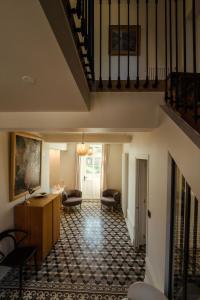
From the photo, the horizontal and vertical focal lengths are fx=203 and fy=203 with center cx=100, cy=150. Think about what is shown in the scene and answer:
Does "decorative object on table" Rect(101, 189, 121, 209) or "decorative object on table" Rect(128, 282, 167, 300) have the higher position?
"decorative object on table" Rect(128, 282, 167, 300)

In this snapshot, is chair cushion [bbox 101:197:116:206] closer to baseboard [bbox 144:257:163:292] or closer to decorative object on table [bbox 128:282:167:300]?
baseboard [bbox 144:257:163:292]

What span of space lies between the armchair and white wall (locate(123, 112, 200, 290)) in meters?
1.91

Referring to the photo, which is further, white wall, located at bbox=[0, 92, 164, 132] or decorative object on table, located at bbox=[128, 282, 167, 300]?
white wall, located at bbox=[0, 92, 164, 132]

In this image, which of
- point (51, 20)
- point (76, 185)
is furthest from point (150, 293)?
point (76, 185)

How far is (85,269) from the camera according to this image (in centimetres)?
368

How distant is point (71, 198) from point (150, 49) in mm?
5521

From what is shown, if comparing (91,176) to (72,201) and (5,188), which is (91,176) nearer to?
(72,201)

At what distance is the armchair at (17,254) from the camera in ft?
9.99

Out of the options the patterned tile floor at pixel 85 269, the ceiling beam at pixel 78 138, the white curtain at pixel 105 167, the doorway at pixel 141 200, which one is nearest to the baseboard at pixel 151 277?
the patterned tile floor at pixel 85 269

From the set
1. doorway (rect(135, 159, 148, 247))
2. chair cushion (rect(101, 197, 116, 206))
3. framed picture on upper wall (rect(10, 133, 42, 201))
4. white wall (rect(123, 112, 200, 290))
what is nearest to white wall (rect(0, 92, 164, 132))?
white wall (rect(123, 112, 200, 290))

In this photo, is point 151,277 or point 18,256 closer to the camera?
point 151,277

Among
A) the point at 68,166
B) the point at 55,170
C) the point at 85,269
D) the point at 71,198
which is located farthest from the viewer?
the point at 68,166

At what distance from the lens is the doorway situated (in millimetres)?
4430

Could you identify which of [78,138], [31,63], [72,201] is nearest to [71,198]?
[72,201]
